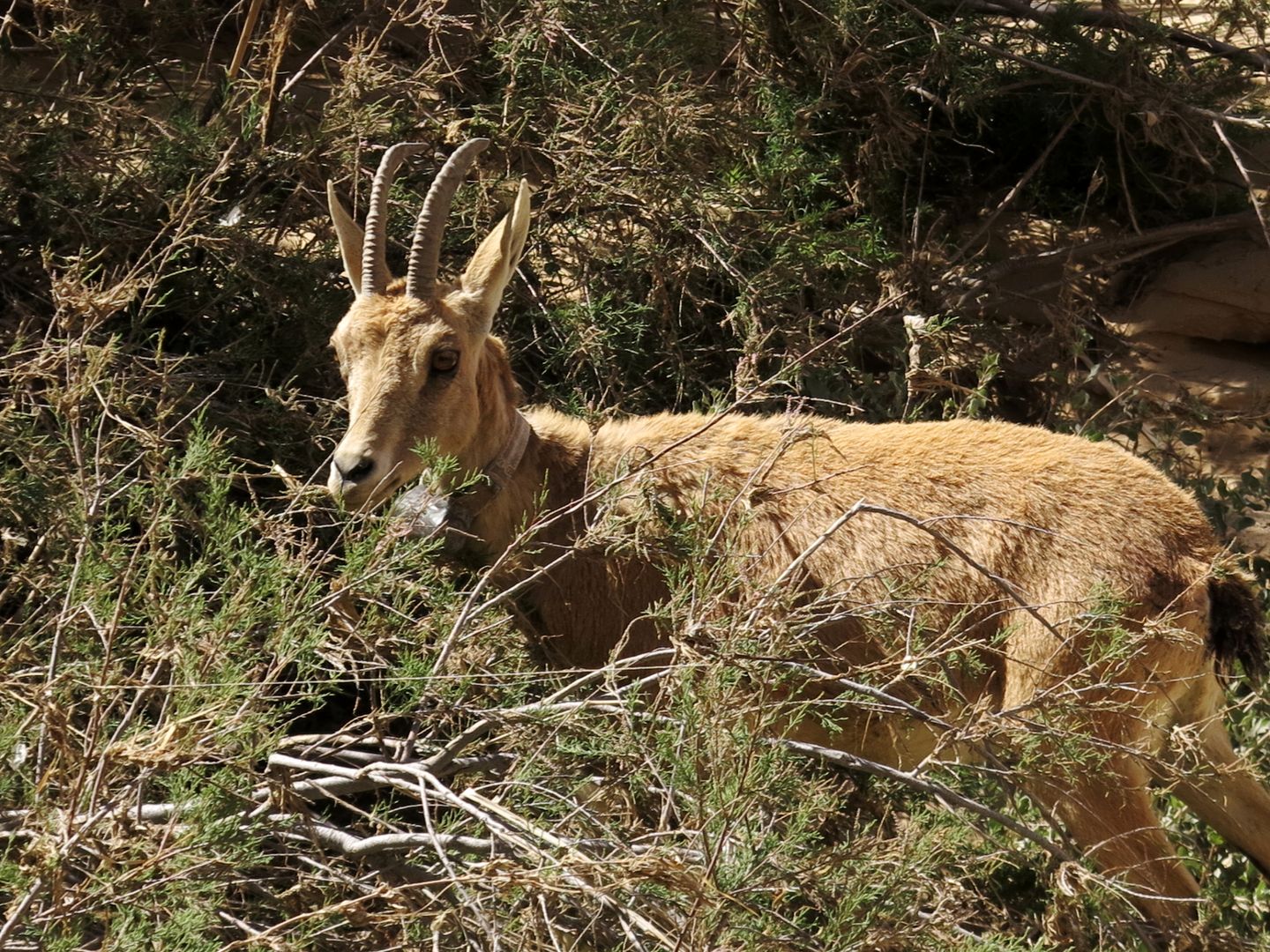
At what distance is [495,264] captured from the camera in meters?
5.35

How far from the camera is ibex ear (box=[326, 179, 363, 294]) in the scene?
5484mm

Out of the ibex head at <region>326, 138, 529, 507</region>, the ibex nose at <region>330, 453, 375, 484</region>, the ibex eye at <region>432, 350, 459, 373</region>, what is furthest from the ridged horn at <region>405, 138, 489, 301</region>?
the ibex nose at <region>330, 453, 375, 484</region>

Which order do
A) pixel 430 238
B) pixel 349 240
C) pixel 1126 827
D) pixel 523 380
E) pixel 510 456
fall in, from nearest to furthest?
pixel 1126 827
pixel 430 238
pixel 510 456
pixel 349 240
pixel 523 380

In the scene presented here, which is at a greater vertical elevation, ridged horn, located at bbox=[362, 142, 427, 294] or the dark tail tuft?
ridged horn, located at bbox=[362, 142, 427, 294]

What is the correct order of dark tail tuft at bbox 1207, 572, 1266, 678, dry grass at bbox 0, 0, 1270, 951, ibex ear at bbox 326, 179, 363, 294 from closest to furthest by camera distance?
1. dry grass at bbox 0, 0, 1270, 951
2. dark tail tuft at bbox 1207, 572, 1266, 678
3. ibex ear at bbox 326, 179, 363, 294

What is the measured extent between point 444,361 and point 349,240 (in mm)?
834

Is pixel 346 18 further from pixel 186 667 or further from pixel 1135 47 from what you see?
pixel 186 667

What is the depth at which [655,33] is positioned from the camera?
284 inches

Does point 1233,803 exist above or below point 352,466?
below

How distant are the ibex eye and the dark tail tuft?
278 centimetres

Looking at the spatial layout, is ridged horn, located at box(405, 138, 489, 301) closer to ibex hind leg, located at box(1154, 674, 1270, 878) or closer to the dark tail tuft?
the dark tail tuft

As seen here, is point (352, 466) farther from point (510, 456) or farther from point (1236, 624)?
point (1236, 624)

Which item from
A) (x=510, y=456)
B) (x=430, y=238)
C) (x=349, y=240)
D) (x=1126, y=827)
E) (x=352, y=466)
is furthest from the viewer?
(x=349, y=240)

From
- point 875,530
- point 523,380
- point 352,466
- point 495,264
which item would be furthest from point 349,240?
point 875,530
